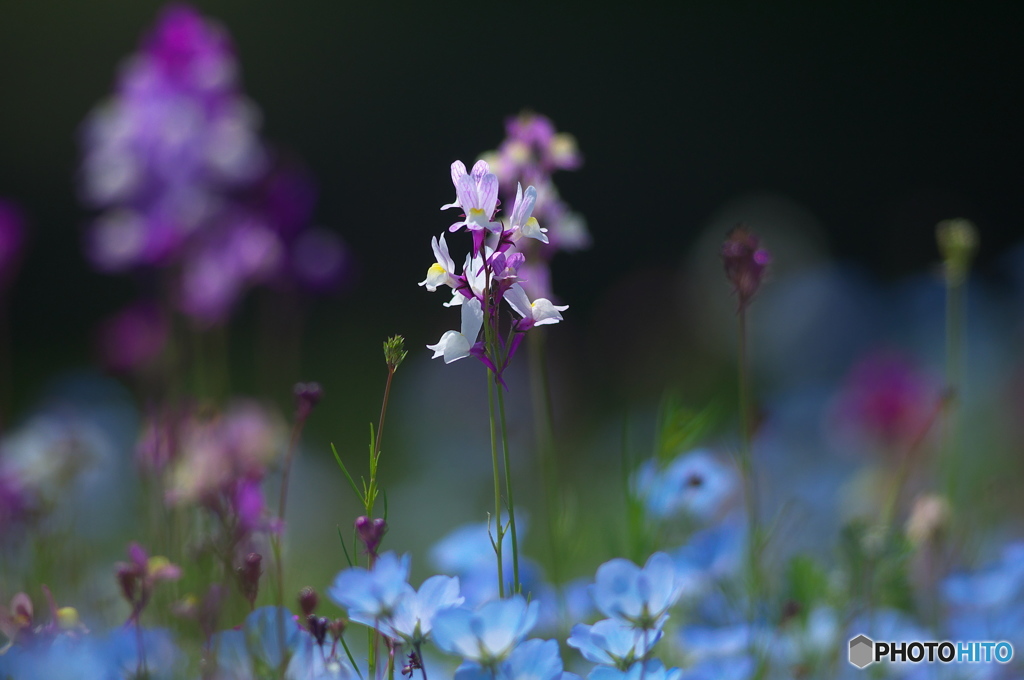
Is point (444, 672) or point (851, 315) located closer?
point (444, 672)

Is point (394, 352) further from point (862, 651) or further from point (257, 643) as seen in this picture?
point (862, 651)

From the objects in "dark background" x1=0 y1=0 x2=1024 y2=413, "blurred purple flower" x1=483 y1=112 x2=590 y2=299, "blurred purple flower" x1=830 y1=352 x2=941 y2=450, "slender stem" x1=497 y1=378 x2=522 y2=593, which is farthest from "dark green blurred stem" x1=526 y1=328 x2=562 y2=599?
"dark background" x1=0 y1=0 x2=1024 y2=413

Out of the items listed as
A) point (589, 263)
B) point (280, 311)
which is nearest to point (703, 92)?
point (589, 263)

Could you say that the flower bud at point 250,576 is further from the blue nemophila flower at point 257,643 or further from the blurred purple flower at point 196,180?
the blurred purple flower at point 196,180

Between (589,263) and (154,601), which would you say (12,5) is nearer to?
(589,263)

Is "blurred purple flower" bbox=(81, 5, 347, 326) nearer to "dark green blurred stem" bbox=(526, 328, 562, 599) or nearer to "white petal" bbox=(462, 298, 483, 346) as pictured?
"dark green blurred stem" bbox=(526, 328, 562, 599)

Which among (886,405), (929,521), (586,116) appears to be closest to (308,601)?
(929,521)

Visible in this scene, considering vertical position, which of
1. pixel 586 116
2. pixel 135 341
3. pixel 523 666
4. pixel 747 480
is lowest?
pixel 523 666
